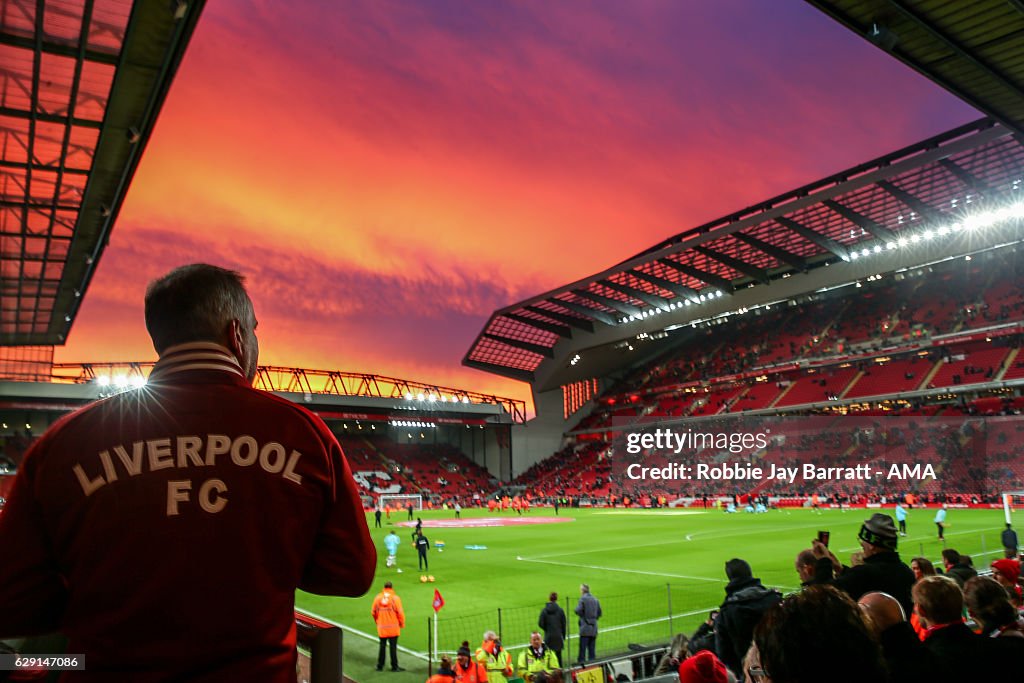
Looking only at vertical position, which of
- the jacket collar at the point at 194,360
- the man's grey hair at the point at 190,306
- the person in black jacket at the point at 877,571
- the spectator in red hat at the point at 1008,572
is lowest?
the spectator in red hat at the point at 1008,572

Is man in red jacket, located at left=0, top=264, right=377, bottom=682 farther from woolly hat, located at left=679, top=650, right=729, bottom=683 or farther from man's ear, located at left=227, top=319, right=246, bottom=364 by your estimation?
woolly hat, located at left=679, top=650, right=729, bottom=683

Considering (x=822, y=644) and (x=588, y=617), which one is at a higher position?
(x=822, y=644)

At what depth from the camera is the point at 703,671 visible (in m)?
3.48

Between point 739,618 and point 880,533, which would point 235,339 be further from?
point 880,533

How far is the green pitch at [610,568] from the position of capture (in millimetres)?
15094

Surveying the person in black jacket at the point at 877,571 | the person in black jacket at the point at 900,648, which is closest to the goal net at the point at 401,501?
the person in black jacket at the point at 877,571

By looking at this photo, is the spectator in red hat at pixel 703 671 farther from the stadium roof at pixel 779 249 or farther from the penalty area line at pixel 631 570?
the stadium roof at pixel 779 249

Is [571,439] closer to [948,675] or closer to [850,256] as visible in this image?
[850,256]

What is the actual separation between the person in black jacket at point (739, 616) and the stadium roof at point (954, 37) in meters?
7.69

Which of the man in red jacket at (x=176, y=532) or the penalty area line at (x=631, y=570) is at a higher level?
the man in red jacket at (x=176, y=532)

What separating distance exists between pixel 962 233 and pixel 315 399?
56.2 metres

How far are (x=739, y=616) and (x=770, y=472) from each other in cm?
5307

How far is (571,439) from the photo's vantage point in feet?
270
